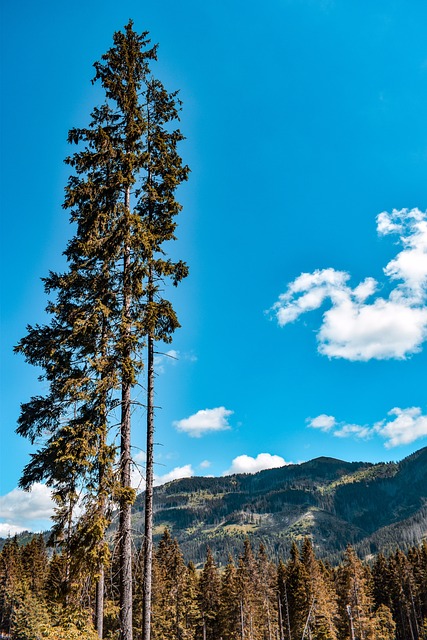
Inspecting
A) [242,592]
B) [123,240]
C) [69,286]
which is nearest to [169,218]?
[123,240]

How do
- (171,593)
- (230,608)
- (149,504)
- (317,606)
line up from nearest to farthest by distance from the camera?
(149,504) → (317,606) → (171,593) → (230,608)

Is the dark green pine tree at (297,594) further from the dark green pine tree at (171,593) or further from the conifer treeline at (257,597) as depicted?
the dark green pine tree at (171,593)

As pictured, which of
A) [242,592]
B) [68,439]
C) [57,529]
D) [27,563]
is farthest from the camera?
[27,563]

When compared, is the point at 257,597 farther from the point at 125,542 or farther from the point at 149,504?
the point at 125,542

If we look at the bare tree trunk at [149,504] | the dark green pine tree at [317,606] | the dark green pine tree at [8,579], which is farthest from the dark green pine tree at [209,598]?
the bare tree trunk at [149,504]

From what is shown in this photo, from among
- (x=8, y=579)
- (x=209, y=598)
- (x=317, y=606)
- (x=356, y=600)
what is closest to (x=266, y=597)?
(x=209, y=598)

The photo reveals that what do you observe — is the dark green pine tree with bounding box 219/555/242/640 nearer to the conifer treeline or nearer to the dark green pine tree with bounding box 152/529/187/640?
the conifer treeline

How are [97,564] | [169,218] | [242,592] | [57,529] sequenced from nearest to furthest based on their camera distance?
1. [97,564]
2. [57,529]
3. [169,218]
4. [242,592]

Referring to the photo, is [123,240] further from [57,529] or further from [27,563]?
[27,563]

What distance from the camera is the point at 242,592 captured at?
174 feet

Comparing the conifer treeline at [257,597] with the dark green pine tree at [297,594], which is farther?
the dark green pine tree at [297,594]

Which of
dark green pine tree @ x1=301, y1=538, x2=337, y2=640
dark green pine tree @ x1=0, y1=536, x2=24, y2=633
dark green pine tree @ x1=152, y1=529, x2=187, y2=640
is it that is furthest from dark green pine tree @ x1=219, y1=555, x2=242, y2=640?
dark green pine tree @ x1=0, y1=536, x2=24, y2=633

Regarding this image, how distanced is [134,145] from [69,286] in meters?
5.32

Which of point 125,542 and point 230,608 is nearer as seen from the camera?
point 125,542
